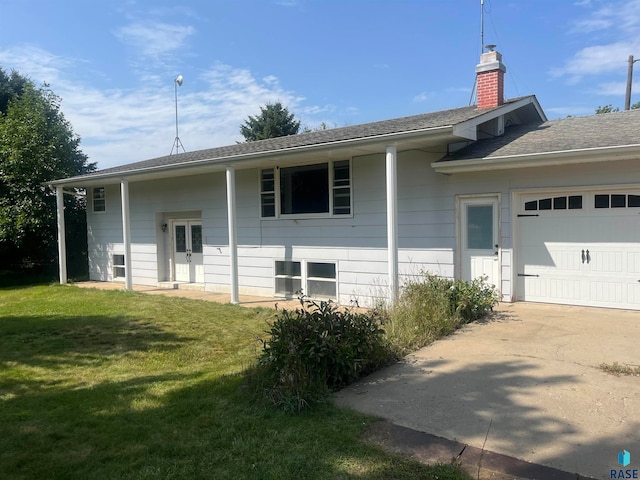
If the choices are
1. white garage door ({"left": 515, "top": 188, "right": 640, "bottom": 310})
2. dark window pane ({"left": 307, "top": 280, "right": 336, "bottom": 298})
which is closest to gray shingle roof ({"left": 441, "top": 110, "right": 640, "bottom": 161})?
white garage door ({"left": 515, "top": 188, "right": 640, "bottom": 310})

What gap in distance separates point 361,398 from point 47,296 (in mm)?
11223

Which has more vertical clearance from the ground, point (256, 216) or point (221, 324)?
point (256, 216)

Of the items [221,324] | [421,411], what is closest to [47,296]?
[221,324]

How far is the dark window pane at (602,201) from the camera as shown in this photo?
310 inches

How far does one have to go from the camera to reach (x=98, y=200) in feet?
52.7

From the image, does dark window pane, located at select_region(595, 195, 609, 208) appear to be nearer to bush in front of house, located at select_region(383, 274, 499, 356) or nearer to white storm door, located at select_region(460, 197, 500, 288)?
white storm door, located at select_region(460, 197, 500, 288)

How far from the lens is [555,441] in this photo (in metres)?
3.43

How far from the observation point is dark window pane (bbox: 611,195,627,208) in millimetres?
7731

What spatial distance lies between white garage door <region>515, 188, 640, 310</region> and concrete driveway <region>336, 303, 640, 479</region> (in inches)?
49.0

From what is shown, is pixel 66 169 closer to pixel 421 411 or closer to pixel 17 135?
pixel 17 135

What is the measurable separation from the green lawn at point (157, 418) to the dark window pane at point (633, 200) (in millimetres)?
6166

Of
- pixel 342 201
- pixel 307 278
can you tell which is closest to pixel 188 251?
pixel 307 278

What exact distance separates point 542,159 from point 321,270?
5122 millimetres

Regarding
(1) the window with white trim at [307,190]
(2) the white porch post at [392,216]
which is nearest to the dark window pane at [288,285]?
(1) the window with white trim at [307,190]
